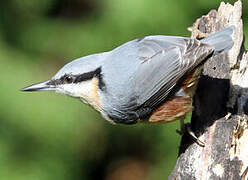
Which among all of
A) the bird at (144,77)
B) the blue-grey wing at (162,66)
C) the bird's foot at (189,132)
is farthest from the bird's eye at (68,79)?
the bird's foot at (189,132)

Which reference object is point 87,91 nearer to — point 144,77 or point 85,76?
point 85,76

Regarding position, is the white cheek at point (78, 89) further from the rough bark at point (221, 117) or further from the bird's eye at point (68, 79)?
the rough bark at point (221, 117)

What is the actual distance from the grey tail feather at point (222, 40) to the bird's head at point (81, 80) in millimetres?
738

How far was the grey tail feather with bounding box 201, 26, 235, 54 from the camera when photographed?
3.71 metres

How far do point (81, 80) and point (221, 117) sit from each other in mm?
950

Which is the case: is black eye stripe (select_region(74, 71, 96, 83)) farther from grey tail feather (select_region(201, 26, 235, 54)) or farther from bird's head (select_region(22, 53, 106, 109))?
grey tail feather (select_region(201, 26, 235, 54))

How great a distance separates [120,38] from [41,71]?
2.30ft

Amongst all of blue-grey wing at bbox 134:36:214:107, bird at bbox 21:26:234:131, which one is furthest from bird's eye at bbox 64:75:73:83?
blue-grey wing at bbox 134:36:214:107

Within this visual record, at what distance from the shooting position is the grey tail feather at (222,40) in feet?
12.2

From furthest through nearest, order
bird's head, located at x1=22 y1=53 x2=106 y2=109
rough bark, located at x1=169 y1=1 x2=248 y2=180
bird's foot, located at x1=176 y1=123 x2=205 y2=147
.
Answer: bird's head, located at x1=22 y1=53 x2=106 y2=109, bird's foot, located at x1=176 y1=123 x2=205 y2=147, rough bark, located at x1=169 y1=1 x2=248 y2=180

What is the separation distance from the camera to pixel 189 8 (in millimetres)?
4422

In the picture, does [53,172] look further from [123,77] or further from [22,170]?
[123,77]

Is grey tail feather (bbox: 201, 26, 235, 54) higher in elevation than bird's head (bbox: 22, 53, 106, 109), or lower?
higher

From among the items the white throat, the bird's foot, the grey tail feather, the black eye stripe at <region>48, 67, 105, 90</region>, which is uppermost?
the grey tail feather
